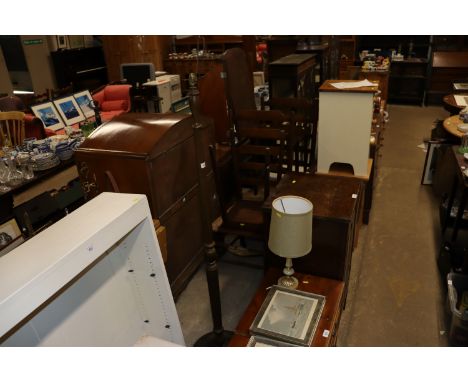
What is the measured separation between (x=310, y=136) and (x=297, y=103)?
0.32m

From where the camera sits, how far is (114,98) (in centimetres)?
643

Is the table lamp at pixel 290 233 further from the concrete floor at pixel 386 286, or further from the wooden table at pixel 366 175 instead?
the wooden table at pixel 366 175

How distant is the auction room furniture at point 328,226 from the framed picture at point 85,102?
4096mm

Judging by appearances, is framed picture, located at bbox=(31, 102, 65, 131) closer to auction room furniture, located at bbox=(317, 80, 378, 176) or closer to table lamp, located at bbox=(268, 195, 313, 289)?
auction room furniture, located at bbox=(317, 80, 378, 176)

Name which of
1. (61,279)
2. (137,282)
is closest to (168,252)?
(137,282)

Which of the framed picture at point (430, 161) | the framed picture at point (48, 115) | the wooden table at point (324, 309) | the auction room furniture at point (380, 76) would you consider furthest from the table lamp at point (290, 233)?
the auction room furniture at point (380, 76)

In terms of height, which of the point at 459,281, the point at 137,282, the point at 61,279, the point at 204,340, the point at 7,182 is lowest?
the point at 204,340

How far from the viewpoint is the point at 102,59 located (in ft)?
29.4

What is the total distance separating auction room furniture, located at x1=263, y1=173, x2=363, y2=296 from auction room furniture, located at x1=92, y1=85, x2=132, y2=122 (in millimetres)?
4545

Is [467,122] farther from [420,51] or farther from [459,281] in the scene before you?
[420,51]

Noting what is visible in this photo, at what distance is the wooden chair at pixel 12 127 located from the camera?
4.20 meters

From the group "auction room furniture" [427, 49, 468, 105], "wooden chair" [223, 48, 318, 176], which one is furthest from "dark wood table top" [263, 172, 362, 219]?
"auction room furniture" [427, 49, 468, 105]

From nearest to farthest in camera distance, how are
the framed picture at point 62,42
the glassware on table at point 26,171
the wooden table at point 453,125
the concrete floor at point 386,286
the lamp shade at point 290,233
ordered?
1. the lamp shade at point 290,233
2. the concrete floor at point 386,286
3. the glassware on table at point 26,171
4. the wooden table at point 453,125
5. the framed picture at point 62,42

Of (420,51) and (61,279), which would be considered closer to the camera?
(61,279)
